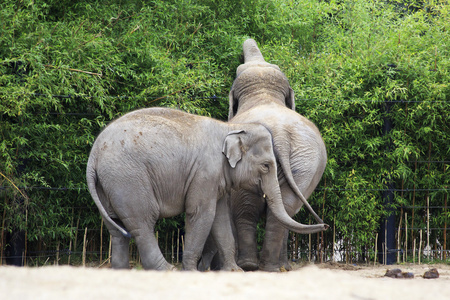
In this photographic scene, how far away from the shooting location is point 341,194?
25.9 feet

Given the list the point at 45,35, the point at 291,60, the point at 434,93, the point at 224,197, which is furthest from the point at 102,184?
the point at 434,93

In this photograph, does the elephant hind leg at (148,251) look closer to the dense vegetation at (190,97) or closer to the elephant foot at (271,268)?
the elephant foot at (271,268)

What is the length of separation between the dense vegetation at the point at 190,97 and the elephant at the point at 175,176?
4.44 ft

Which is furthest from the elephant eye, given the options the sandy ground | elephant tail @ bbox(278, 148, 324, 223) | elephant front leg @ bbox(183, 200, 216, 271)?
the sandy ground

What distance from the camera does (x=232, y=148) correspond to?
6.15 metres

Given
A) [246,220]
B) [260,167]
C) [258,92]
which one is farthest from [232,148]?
[258,92]

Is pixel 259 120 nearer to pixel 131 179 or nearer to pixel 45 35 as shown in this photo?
pixel 131 179

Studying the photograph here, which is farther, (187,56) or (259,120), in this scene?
(187,56)

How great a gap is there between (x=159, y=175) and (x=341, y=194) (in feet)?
9.32

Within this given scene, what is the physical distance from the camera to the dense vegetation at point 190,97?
6984mm

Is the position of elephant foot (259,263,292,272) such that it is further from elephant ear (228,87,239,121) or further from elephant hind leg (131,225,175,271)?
elephant ear (228,87,239,121)

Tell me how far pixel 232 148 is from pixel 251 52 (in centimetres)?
236

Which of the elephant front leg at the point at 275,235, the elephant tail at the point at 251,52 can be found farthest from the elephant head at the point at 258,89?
the elephant front leg at the point at 275,235

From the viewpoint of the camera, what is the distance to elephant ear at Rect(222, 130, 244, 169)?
6133 mm
